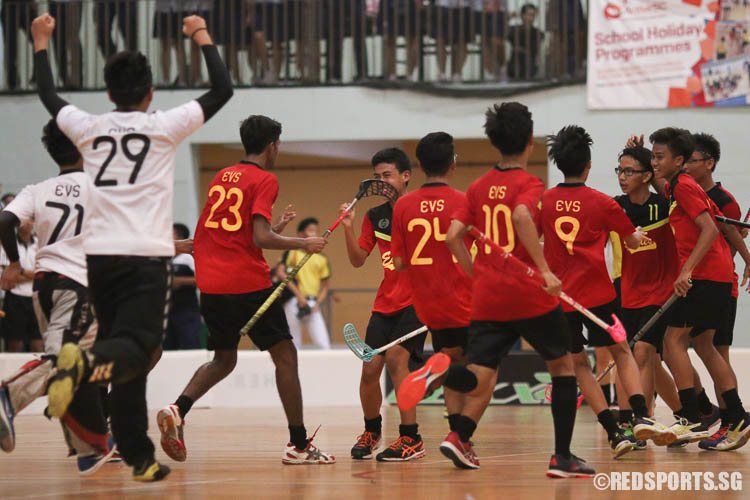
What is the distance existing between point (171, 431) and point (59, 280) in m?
1.02

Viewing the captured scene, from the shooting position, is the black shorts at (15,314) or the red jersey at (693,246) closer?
the red jersey at (693,246)

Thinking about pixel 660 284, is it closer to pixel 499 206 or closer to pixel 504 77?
pixel 499 206

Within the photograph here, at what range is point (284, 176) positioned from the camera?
1639 cm

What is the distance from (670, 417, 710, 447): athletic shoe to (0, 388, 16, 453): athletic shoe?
12.7 feet

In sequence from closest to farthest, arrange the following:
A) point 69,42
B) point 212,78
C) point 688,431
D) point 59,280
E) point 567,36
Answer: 1. point 212,78
2. point 59,280
3. point 688,431
4. point 567,36
5. point 69,42

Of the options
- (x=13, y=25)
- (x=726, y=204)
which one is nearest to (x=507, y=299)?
(x=726, y=204)

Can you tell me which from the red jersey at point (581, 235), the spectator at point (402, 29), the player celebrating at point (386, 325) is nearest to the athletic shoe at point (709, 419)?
the red jersey at point (581, 235)

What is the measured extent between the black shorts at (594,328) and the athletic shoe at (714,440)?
97 cm

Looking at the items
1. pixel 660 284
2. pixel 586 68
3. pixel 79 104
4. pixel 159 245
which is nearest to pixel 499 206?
pixel 159 245

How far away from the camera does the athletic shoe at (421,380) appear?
16.8ft

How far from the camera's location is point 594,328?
Result: 6145 mm

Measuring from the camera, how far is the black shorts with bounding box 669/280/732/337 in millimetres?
6410

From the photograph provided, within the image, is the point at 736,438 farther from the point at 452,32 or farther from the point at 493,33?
the point at 452,32

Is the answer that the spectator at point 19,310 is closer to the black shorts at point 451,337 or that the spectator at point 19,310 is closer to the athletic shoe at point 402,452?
the athletic shoe at point 402,452
